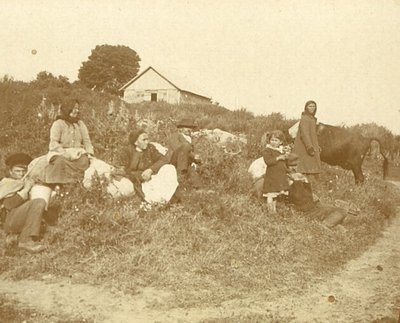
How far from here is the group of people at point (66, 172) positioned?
5488 mm

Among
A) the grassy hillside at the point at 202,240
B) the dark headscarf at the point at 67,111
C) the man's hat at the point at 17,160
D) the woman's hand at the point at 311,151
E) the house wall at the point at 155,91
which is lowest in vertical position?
the grassy hillside at the point at 202,240

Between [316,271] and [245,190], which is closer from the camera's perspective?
[316,271]

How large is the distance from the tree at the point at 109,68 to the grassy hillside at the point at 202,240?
24.6m

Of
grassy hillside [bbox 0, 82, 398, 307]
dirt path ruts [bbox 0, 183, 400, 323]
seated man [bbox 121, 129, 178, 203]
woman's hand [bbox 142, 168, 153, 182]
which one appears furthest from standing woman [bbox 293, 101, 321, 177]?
dirt path ruts [bbox 0, 183, 400, 323]

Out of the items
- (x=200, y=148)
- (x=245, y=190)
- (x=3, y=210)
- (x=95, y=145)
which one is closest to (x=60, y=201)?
(x=3, y=210)

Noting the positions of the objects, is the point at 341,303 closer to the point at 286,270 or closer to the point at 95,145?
the point at 286,270

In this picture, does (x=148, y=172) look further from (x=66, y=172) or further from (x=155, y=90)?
(x=155, y=90)

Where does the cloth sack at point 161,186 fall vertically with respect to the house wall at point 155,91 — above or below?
below

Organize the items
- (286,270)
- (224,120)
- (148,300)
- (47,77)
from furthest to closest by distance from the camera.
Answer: (224,120), (47,77), (286,270), (148,300)

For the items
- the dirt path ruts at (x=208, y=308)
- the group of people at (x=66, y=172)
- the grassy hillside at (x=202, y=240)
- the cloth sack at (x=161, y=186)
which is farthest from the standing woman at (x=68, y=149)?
the dirt path ruts at (x=208, y=308)

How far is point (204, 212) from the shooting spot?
6.52 meters

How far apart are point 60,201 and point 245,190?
2.99 m

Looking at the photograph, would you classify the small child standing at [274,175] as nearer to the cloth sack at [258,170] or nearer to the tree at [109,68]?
the cloth sack at [258,170]

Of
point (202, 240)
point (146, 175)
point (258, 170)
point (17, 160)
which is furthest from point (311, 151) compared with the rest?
point (17, 160)
